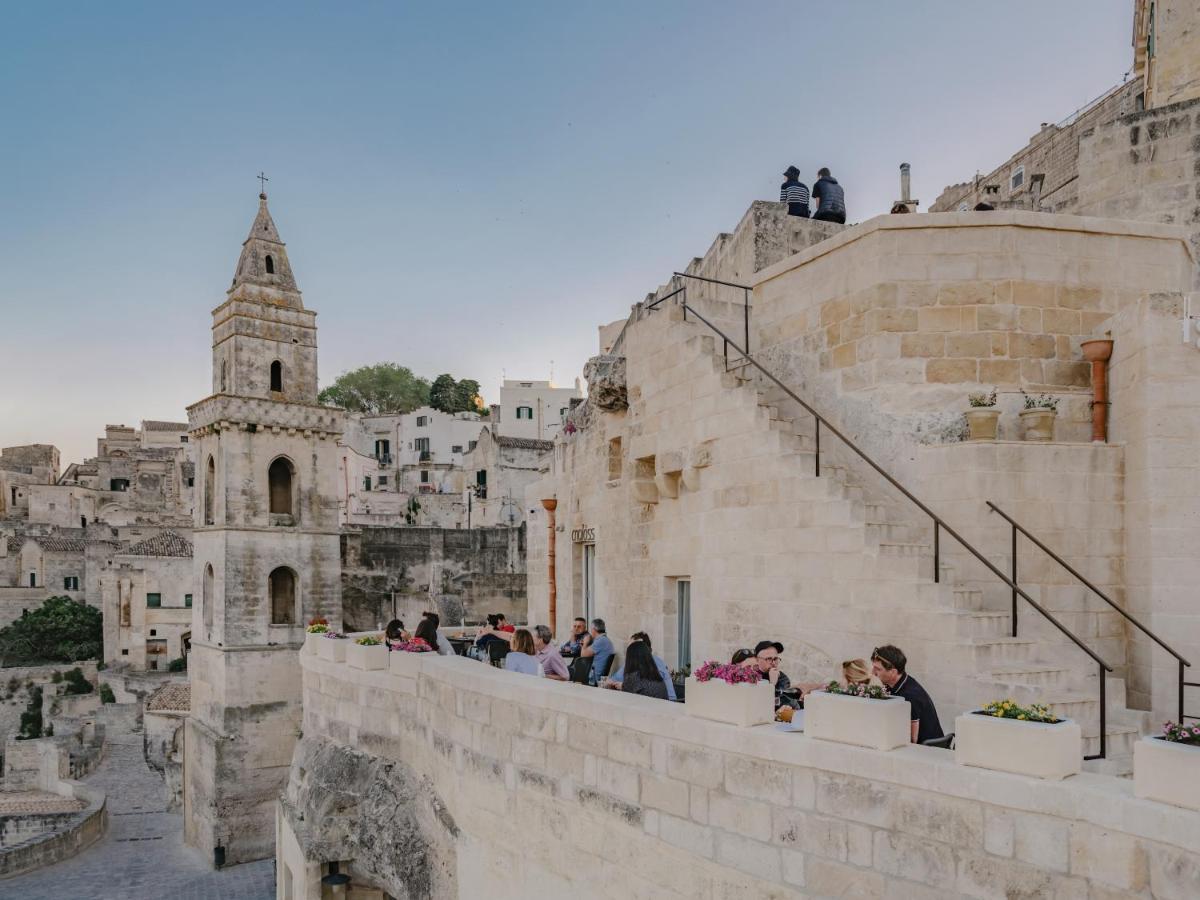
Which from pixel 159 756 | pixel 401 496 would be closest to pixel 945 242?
pixel 159 756

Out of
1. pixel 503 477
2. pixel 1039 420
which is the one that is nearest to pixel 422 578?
pixel 503 477

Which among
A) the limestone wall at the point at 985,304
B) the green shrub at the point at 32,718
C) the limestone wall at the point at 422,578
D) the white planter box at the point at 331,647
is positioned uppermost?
the limestone wall at the point at 985,304

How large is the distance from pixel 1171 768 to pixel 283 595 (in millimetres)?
28027

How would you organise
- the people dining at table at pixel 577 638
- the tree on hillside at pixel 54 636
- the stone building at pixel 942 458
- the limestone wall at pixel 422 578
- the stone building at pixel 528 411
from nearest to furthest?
the stone building at pixel 942 458 < the people dining at table at pixel 577 638 < the limestone wall at pixel 422 578 < the tree on hillside at pixel 54 636 < the stone building at pixel 528 411

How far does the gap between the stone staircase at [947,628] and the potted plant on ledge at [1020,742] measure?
1774mm

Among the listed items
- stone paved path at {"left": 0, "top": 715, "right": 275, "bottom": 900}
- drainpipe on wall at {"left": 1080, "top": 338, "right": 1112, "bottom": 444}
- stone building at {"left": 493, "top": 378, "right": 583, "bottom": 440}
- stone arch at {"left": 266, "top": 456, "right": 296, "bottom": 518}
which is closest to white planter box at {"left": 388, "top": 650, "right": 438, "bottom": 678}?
drainpipe on wall at {"left": 1080, "top": 338, "right": 1112, "bottom": 444}

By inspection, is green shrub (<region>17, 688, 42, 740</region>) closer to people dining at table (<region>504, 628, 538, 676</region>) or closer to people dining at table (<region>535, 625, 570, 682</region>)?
people dining at table (<region>535, 625, 570, 682</region>)

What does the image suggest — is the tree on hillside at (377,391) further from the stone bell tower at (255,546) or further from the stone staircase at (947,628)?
the stone staircase at (947,628)

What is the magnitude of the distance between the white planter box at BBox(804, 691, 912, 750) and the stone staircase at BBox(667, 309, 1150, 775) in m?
1.66

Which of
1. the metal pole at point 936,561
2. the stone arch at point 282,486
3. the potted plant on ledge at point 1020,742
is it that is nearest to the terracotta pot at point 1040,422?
the metal pole at point 936,561

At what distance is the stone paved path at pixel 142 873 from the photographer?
22906 millimetres

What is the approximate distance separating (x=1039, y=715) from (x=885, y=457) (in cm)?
439

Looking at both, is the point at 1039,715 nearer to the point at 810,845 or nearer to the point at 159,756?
the point at 810,845

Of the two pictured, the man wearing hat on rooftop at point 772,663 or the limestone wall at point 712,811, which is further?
the man wearing hat on rooftop at point 772,663
